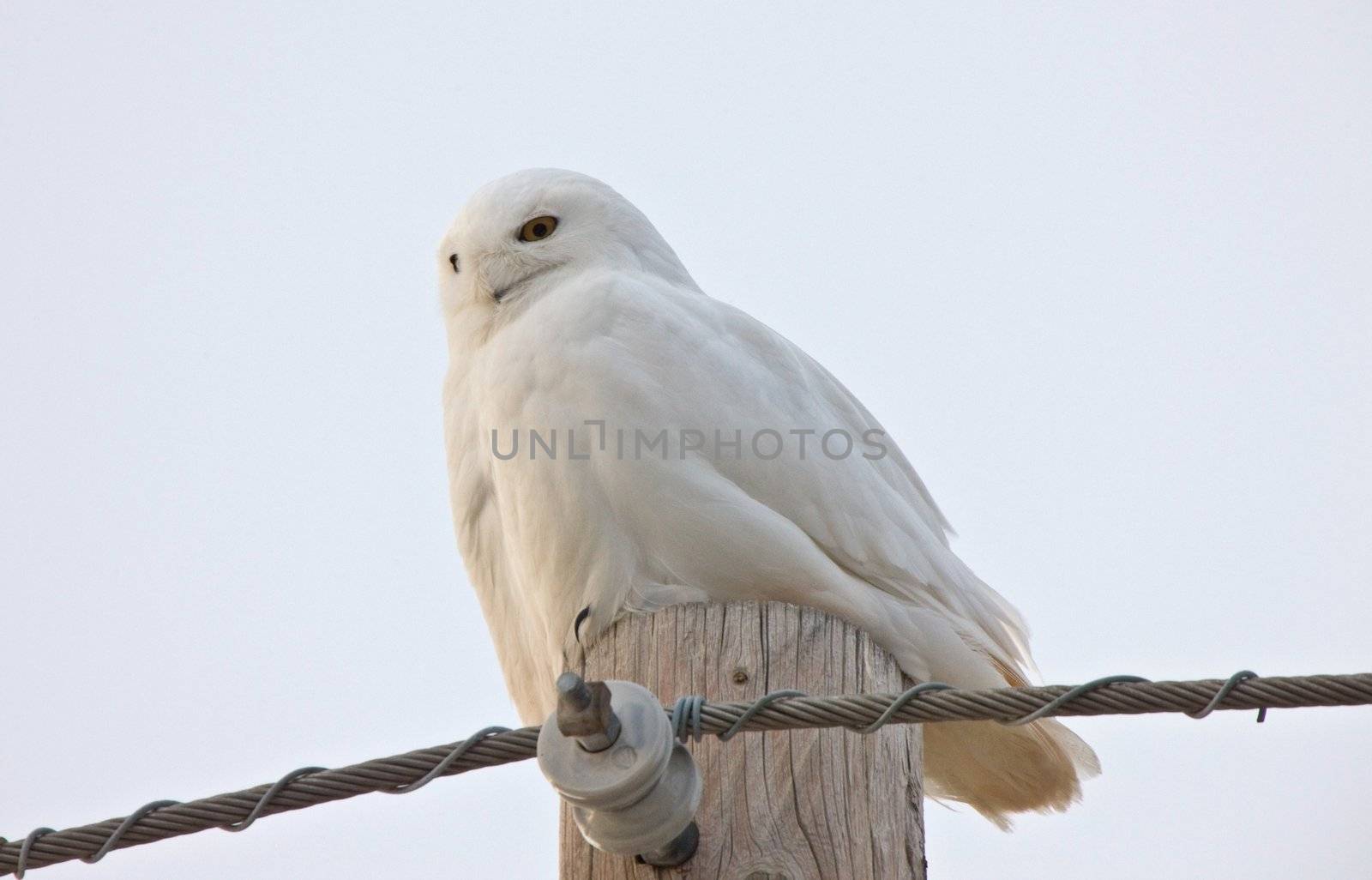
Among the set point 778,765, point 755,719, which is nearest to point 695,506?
point 778,765

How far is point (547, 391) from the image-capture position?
154 inches

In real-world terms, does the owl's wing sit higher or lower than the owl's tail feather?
higher

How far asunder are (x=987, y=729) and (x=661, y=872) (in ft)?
4.68

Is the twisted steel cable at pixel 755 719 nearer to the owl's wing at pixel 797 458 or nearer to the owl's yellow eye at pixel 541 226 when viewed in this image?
the owl's wing at pixel 797 458

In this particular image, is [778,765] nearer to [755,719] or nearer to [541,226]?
[755,719]

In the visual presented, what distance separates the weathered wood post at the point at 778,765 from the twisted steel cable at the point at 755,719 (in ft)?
0.97

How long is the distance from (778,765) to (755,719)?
40 centimetres

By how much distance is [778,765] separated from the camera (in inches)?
110

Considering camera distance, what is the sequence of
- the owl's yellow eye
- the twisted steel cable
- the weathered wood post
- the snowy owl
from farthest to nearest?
1. the owl's yellow eye
2. the snowy owl
3. the weathered wood post
4. the twisted steel cable

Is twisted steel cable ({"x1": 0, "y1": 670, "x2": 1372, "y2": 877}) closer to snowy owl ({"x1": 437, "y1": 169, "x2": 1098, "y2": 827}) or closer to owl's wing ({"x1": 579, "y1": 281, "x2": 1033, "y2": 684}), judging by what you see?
snowy owl ({"x1": 437, "y1": 169, "x2": 1098, "y2": 827})

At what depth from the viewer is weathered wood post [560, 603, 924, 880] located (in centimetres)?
268

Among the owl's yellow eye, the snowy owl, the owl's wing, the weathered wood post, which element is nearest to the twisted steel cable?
the weathered wood post

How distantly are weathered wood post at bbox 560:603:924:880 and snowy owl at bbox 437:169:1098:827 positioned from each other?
1.86 ft

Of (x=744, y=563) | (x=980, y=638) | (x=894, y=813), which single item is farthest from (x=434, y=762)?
(x=980, y=638)
